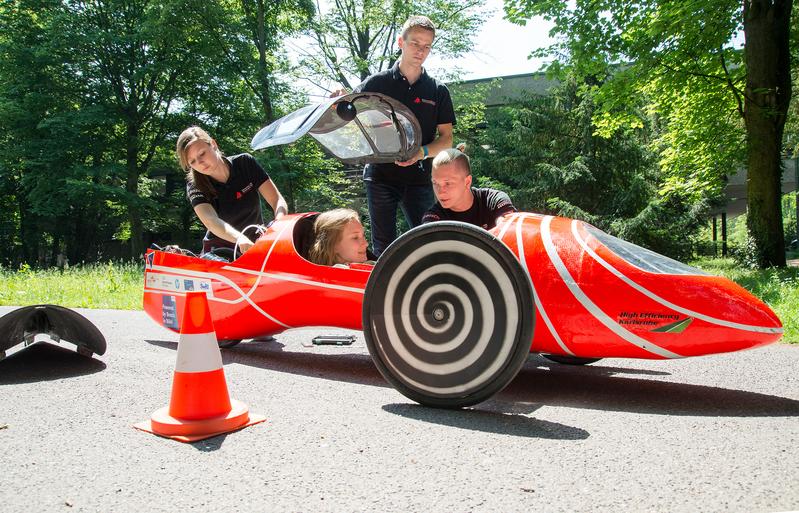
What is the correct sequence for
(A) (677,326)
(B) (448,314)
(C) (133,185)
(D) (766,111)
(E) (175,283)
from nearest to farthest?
(A) (677,326), (B) (448,314), (E) (175,283), (D) (766,111), (C) (133,185)

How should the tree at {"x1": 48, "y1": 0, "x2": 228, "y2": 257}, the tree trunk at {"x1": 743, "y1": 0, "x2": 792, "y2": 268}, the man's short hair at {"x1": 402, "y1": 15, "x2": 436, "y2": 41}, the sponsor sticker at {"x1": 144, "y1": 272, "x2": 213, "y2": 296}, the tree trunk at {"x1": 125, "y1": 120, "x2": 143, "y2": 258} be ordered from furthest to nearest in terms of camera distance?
1. the tree trunk at {"x1": 125, "y1": 120, "x2": 143, "y2": 258}
2. the tree at {"x1": 48, "y1": 0, "x2": 228, "y2": 257}
3. the tree trunk at {"x1": 743, "y1": 0, "x2": 792, "y2": 268}
4. the sponsor sticker at {"x1": 144, "y1": 272, "x2": 213, "y2": 296}
5. the man's short hair at {"x1": 402, "y1": 15, "x2": 436, "y2": 41}

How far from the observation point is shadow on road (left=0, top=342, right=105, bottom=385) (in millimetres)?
3568

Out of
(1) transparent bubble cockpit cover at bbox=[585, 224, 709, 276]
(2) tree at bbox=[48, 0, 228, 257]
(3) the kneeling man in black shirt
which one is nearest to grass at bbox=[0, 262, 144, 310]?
(3) the kneeling man in black shirt

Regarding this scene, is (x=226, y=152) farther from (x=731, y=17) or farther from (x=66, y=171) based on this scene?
(x=731, y=17)

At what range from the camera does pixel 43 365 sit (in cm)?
385

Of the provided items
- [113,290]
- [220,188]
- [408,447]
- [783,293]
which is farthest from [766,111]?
[113,290]

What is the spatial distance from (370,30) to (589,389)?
24.8 metres

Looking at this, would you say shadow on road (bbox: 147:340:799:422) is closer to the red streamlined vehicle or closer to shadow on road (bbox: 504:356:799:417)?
shadow on road (bbox: 504:356:799:417)

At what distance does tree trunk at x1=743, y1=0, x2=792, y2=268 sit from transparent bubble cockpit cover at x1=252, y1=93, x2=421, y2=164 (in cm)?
923

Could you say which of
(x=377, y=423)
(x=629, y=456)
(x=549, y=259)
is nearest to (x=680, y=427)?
(x=629, y=456)

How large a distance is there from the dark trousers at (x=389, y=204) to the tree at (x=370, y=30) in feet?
65.9

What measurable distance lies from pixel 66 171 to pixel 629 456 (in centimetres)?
2410

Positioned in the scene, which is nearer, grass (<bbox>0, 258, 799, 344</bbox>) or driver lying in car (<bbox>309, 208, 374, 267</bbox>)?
driver lying in car (<bbox>309, 208, 374, 267</bbox>)

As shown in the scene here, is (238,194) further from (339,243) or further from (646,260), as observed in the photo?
(646,260)
